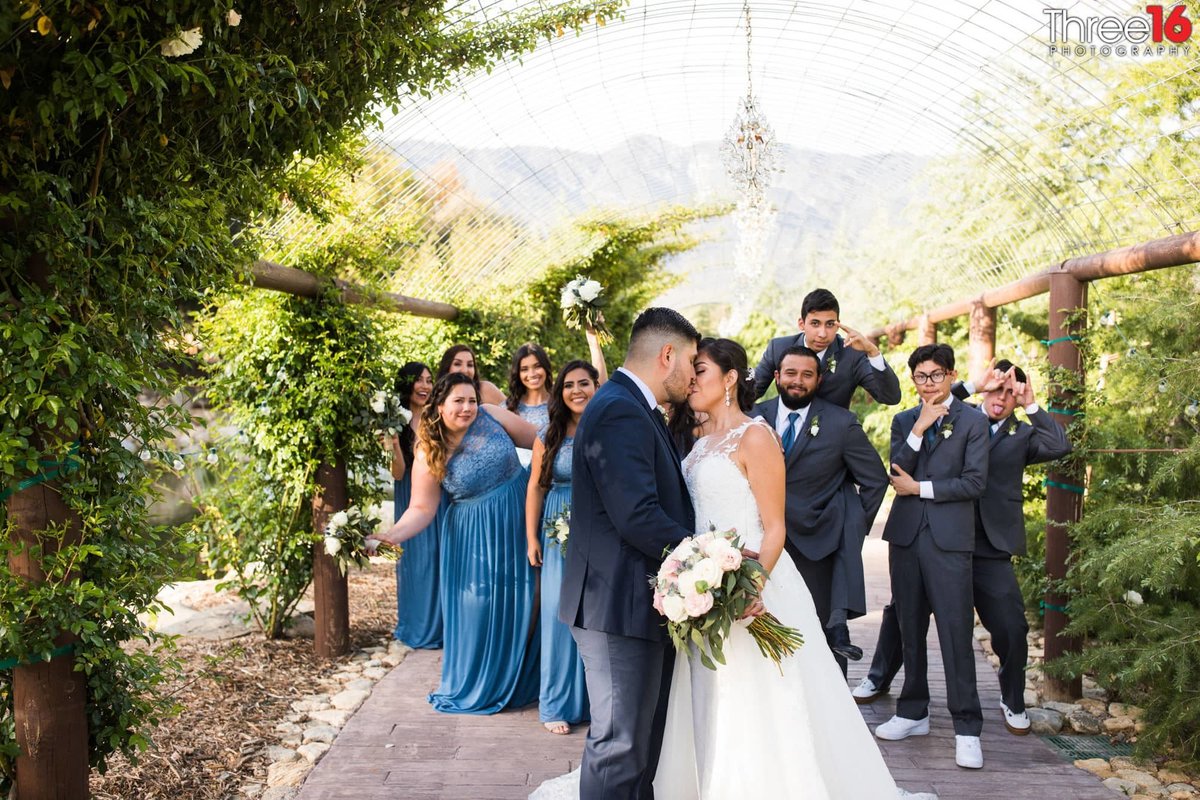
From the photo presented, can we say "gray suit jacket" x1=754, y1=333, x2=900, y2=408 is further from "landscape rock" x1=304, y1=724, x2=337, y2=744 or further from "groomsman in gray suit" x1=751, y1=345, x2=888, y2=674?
"landscape rock" x1=304, y1=724, x2=337, y2=744

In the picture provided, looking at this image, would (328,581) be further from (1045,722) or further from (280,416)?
(1045,722)

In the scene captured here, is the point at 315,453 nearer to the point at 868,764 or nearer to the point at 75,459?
the point at 75,459

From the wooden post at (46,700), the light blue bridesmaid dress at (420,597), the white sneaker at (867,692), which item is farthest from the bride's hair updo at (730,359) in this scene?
the light blue bridesmaid dress at (420,597)

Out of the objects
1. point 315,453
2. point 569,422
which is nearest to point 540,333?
point 315,453

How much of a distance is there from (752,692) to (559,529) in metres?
1.82

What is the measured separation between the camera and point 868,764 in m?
3.92

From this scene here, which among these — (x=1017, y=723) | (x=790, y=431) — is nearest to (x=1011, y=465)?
(x=790, y=431)

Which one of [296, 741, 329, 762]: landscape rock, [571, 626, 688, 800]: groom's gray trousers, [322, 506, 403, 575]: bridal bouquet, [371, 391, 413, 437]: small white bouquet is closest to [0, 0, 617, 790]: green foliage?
[296, 741, 329, 762]: landscape rock

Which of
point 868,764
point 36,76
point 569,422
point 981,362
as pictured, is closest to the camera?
point 36,76

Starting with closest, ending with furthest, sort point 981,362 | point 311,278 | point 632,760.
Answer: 1. point 632,760
2. point 311,278
3. point 981,362

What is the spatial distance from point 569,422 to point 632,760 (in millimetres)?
2517

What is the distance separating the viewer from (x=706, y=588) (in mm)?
3049

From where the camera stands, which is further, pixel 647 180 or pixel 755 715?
pixel 647 180

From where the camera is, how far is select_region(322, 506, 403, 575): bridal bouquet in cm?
553
